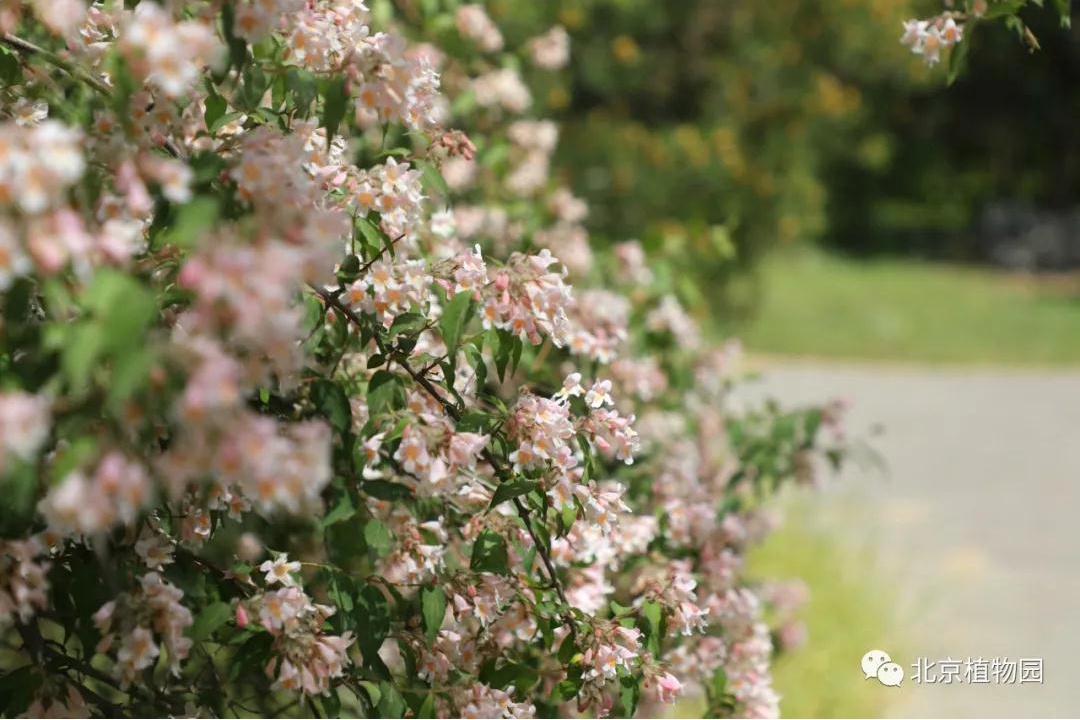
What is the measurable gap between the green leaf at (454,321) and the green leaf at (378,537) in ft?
0.94

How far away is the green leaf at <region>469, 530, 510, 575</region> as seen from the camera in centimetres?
175

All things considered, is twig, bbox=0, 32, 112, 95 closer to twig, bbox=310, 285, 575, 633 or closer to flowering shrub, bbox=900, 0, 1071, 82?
twig, bbox=310, 285, 575, 633

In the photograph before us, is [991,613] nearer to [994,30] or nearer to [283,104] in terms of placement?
[283,104]

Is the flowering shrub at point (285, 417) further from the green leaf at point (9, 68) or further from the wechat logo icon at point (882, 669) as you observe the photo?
the wechat logo icon at point (882, 669)

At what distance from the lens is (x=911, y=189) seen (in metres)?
19.1

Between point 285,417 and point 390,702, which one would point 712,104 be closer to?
point 285,417

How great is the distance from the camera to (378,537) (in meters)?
1.71

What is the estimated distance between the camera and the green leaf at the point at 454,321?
5.05ft

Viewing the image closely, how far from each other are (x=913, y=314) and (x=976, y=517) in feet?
23.0

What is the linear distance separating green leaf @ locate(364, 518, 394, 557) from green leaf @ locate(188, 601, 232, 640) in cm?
21

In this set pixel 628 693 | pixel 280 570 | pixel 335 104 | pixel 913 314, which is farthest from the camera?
pixel 913 314

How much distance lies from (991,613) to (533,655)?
7.64 ft

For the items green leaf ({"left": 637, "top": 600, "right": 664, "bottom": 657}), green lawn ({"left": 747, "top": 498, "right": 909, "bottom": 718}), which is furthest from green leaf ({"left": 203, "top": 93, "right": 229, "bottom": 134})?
green lawn ({"left": 747, "top": 498, "right": 909, "bottom": 718})

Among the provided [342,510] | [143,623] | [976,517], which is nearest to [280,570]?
[342,510]
